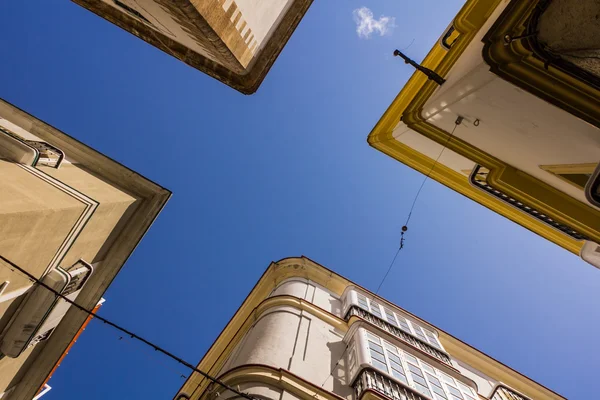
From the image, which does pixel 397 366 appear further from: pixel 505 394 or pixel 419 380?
pixel 505 394

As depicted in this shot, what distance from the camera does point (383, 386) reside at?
29.5 feet

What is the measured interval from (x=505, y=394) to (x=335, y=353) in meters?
7.58

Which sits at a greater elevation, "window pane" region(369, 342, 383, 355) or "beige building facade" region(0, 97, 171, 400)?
"window pane" region(369, 342, 383, 355)

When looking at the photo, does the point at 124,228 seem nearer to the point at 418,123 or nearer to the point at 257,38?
the point at 257,38

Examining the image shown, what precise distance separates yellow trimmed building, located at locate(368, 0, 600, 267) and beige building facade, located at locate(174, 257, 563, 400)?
18.0 ft

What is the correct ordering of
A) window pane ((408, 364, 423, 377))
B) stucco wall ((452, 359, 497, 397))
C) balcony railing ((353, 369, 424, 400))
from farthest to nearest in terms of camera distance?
stucco wall ((452, 359, 497, 397))
window pane ((408, 364, 423, 377))
balcony railing ((353, 369, 424, 400))

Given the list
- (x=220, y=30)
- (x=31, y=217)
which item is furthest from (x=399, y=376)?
(x=220, y=30)

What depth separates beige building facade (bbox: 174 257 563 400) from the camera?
848 cm

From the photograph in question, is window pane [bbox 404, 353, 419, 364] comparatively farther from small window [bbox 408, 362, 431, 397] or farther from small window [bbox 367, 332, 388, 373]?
small window [bbox 367, 332, 388, 373]

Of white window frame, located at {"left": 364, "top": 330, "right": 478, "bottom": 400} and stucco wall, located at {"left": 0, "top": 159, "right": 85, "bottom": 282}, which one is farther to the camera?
white window frame, located at {"left": 364, "top": 330, "right": 478, "bottom": 400}

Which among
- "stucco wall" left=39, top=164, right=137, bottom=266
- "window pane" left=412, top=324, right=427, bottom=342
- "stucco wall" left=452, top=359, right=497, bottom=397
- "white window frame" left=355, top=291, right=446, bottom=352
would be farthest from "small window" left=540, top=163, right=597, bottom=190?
"stucco wall" left=39, top=164, right=137, bottom=266

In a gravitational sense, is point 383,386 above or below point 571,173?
below

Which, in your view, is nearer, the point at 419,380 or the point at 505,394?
the point at 419,380

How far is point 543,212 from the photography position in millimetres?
8969
